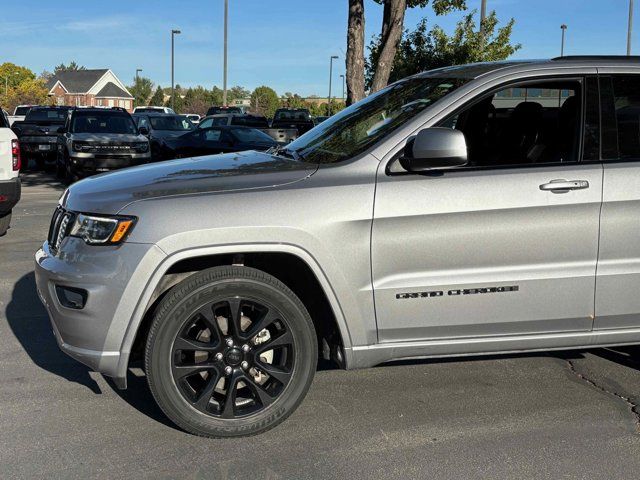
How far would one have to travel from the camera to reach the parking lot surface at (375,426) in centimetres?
346

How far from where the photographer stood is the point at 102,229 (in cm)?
356

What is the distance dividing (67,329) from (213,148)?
533 inches

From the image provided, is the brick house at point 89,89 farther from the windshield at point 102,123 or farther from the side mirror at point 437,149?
the side mirror at point 437,149

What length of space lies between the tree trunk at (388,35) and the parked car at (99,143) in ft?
22.0

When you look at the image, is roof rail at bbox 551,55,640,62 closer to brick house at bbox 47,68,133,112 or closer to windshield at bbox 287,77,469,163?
windshield at bbox 287,77,469,163

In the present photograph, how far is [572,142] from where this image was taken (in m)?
4.07

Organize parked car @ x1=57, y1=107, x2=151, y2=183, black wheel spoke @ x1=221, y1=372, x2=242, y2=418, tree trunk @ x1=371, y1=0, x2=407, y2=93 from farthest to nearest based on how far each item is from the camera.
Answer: parked car @ x1=57, y1=107, x2=151, y2=183, tree trunk @ x1=371, y1=0, x2=407, y2=93, black wheel spoke @ x1=221, y1=372, x2=242, y2=418

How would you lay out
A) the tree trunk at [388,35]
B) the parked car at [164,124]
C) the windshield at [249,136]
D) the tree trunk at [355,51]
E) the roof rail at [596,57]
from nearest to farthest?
1. the roof rail at [596,57]
2. the tree trunk at [388,35]
3. the tree trunk at [355,51]
4. the windshield at [249,136]
5. the parked car at [164,124]

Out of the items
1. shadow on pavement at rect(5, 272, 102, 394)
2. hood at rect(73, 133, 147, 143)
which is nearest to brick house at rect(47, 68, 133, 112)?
hood at rect(73, 133, 147, 143)

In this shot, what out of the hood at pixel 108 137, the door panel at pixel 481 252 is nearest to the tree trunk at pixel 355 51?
the hood at pixel 108 137

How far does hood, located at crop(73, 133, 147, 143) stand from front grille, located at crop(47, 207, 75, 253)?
12346mm

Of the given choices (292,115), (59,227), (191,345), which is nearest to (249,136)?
(59,227)

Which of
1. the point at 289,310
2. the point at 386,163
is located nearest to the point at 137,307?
the point at 289,310

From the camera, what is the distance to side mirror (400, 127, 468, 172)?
141 inches
